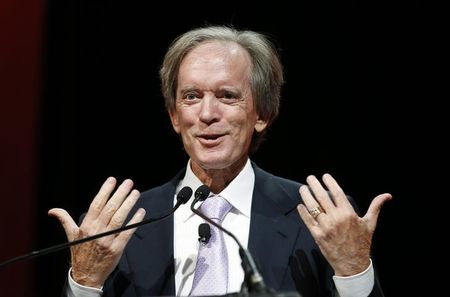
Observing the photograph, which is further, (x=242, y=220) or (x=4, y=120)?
(x=4, y=120)

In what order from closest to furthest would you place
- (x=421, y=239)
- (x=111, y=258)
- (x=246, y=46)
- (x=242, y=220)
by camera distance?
(x=111, y=258), (x=242, y=220), (x=246, y=46), (x=421, y=239)

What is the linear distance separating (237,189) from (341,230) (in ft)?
1.55

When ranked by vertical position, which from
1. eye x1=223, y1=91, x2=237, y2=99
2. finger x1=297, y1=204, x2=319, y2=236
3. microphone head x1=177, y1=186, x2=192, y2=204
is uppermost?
eye x1=223, y1=91, x2=237, y2=99

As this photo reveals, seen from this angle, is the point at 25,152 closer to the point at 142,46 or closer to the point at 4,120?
the point at 4,120

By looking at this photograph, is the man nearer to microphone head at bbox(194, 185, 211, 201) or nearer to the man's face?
the man's face

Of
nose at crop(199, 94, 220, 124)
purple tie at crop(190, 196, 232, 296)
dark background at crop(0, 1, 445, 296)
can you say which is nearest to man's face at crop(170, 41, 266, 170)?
nose at crop(199, 94, 220, 124)

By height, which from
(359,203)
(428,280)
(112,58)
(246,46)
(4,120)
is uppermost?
(246,46)

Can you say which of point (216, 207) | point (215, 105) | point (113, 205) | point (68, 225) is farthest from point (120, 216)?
point (215, 105)

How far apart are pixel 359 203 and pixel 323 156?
0.80 feet

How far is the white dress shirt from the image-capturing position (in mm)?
2035

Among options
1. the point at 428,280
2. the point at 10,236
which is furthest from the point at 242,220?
the point at 10,236

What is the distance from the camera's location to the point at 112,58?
3.21m

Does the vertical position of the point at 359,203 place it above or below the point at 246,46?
below

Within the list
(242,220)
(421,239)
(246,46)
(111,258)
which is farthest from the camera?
(421,239)
